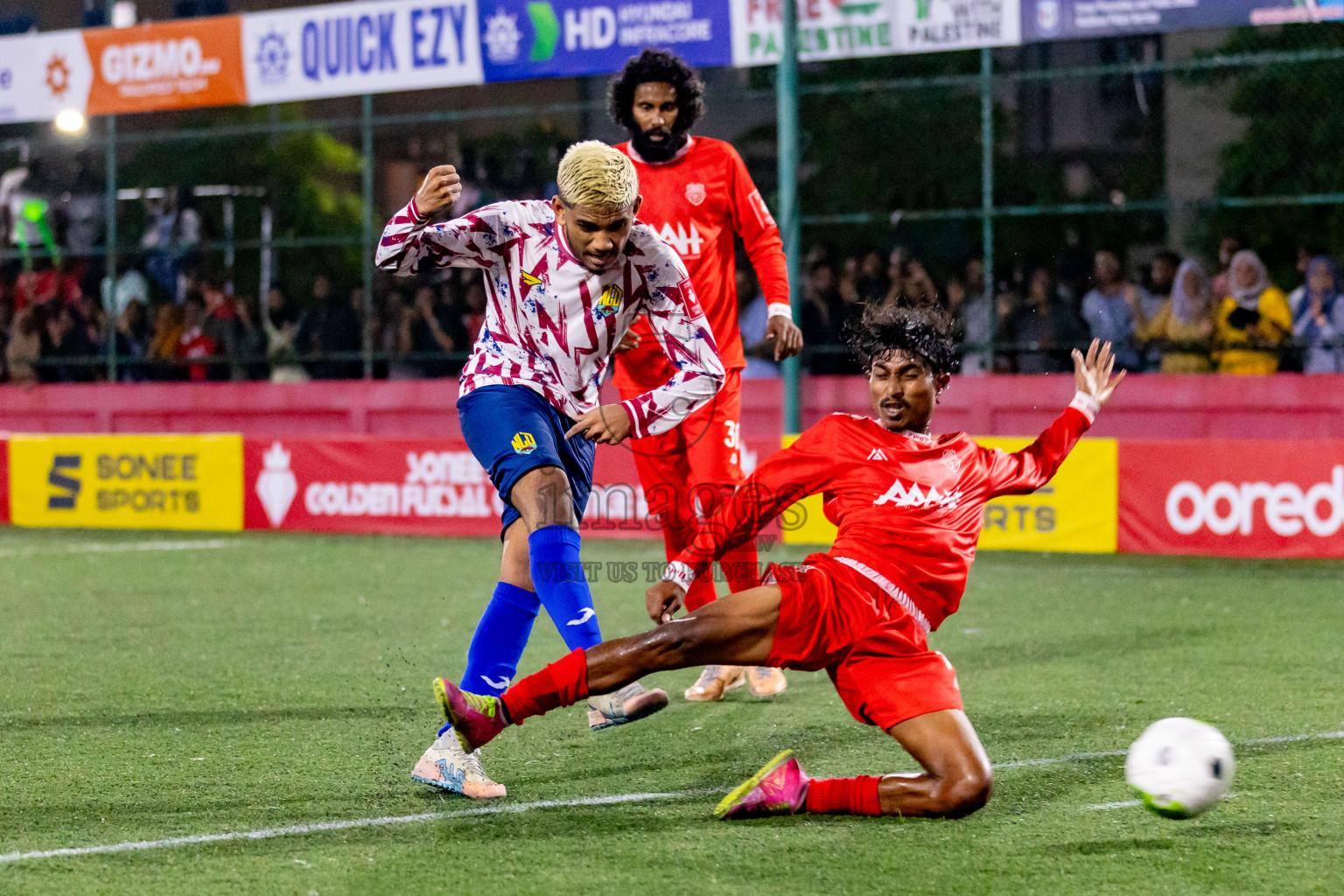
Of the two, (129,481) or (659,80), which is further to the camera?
(129,481)

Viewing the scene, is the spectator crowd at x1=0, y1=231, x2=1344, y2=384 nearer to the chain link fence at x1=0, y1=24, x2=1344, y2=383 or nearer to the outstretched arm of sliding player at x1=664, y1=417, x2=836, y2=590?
the chain link fence at x1=0, y1=24, x2=1344, y2=383

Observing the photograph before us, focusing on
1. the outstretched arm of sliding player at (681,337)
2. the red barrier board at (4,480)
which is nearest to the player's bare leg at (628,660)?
the outstretched arm of sliding player at (681,337)

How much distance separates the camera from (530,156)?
735 inches

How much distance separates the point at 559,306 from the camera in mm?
4754

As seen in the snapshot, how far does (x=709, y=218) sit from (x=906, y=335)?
195 cm

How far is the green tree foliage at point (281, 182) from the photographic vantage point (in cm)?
1970

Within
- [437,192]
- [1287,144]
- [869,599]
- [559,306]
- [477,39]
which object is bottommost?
[869,599]

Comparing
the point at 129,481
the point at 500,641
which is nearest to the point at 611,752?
the point at 500,641

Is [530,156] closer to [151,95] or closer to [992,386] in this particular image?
[151,95]

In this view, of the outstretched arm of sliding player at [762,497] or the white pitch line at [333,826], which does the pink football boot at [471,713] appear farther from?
the outstretched arm of sliding player at [762,497]

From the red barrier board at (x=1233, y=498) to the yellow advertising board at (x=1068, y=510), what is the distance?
8cm

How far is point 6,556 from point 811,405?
21.2 feet

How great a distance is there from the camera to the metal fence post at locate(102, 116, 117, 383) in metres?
17.6

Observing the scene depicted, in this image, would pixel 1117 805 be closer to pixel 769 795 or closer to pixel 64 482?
pixel 769 795
